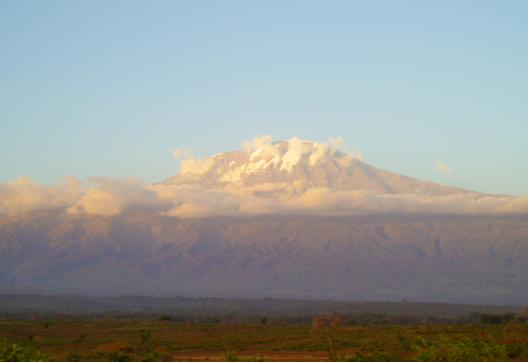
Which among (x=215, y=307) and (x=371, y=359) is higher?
(x=371, y=359)

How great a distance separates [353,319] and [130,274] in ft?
442

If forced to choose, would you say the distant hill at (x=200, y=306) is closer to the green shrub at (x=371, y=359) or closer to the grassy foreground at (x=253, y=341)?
the grassy foreground at (x=253, y=341)

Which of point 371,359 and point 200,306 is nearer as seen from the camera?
point 371,359

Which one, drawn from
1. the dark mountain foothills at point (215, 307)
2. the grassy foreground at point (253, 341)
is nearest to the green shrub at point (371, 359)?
the grassy foreground at point (253, 341)

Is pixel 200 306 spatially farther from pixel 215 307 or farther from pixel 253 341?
pixel 253 341

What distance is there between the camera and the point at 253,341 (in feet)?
153

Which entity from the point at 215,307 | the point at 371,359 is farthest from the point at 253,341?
the point at 215,307

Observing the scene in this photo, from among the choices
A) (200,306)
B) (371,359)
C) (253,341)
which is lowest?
(200,306)

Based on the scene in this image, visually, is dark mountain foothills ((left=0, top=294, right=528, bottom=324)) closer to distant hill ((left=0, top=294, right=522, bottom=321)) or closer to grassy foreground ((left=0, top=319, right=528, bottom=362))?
distant hill ((left=0, top=294, right=522, bottom=321))

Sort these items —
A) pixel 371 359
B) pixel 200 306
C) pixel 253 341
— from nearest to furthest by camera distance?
pixel 371 359, pixel 253 341, pixel 200 306

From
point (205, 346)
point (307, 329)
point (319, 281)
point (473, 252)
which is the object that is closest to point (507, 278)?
point (473, 252)

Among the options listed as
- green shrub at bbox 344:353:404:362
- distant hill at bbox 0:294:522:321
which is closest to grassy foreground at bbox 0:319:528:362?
green shrub at bbox 344:353:404:362

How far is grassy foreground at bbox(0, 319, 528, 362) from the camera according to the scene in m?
33.7

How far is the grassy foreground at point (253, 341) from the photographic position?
33688 mm
